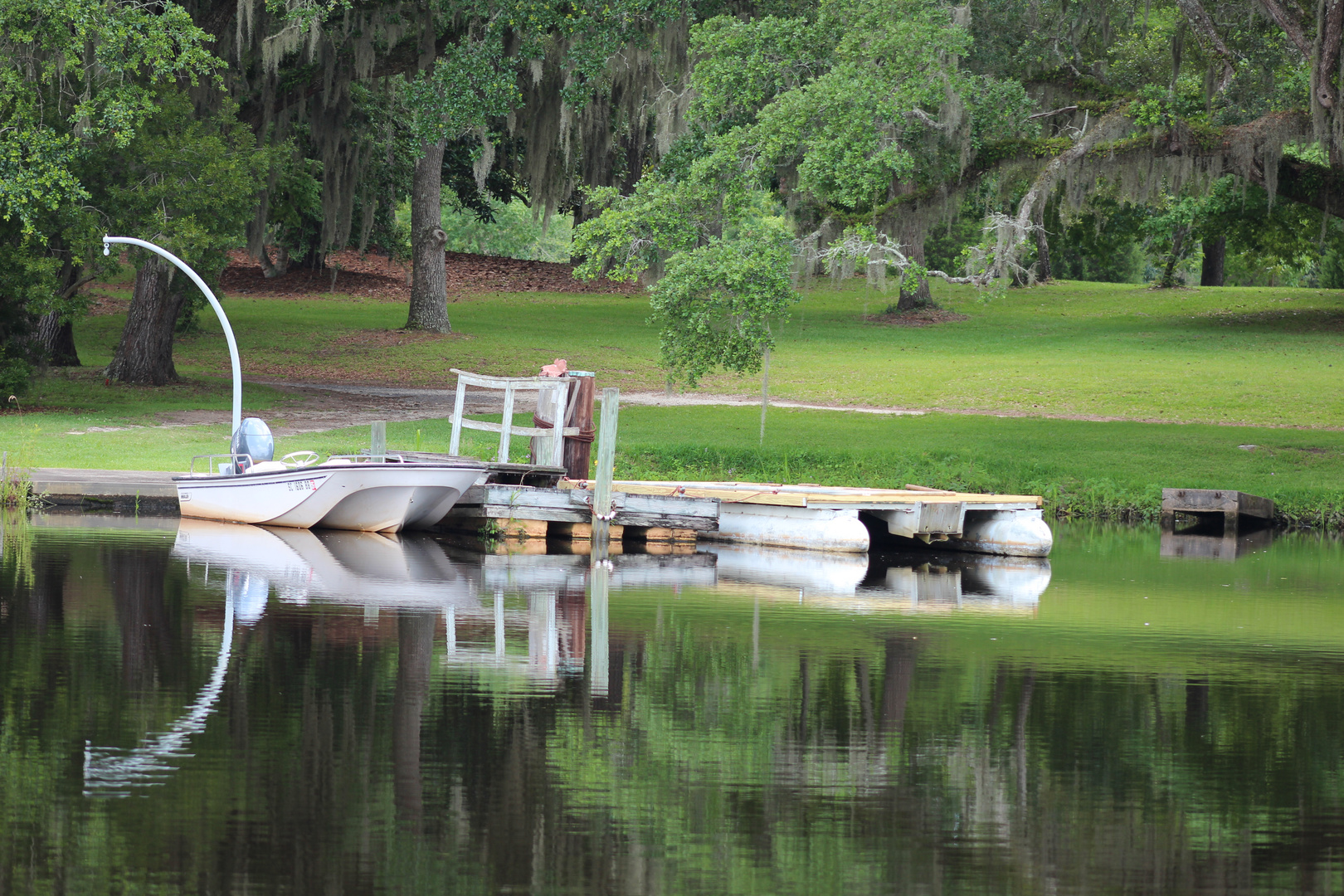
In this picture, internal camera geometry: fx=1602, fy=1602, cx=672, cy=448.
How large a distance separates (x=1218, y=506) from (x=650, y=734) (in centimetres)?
1550

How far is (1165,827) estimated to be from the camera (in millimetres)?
7879

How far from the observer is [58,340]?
1382 inches

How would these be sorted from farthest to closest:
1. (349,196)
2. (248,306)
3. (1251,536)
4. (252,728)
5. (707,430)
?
(248,306), (349,196), (707,430), (1251,536), (252,728)

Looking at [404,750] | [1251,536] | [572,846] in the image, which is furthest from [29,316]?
[572,846]

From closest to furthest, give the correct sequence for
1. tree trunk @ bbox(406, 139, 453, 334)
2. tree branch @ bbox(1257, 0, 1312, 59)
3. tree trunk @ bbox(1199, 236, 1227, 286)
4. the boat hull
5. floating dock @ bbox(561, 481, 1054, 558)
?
the boat hull, floating dock @ bbox(561, 481, 1054, 558), tree branch @ bbox(1257, 0, 1312, 59), tree trunk @ bbox(406, 139, 453, 334), tree trunk @ bbox(1199, 236, 1227, 286)

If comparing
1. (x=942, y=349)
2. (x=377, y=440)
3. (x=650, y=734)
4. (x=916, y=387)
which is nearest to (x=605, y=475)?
(x=377, y=440)

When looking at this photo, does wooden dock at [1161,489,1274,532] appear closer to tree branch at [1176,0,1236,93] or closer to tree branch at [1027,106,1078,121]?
tree branch at [1027,106,1078,121]

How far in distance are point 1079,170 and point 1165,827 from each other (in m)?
16.8

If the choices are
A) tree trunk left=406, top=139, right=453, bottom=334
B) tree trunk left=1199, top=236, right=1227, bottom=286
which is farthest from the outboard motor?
tree trunk left=1199, top=236, right=1227, bottom=286

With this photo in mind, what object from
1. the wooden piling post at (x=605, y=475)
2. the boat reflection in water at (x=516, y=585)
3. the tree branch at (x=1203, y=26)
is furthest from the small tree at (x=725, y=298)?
the tree branch at (x=1203, y=26)

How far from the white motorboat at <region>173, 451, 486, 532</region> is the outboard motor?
4.2 inches

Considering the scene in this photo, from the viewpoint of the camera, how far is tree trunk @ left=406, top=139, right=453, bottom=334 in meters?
40.1

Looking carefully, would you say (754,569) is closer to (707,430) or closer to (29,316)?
(707,430)

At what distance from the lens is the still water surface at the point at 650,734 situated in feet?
23.3
